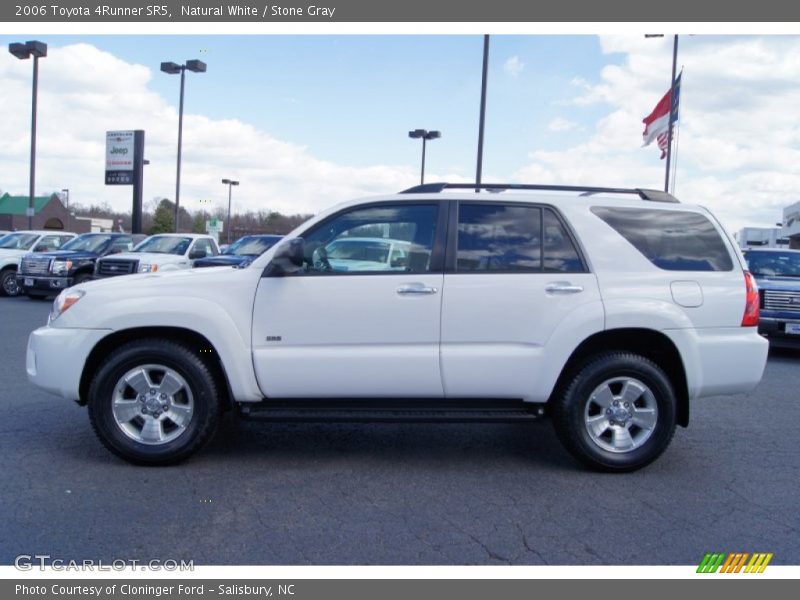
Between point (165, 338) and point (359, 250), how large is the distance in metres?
1.48

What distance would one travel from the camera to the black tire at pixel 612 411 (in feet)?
16.1

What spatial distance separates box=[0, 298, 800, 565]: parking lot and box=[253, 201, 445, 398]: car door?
0.64 metres

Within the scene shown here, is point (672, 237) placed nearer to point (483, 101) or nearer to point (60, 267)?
point (483, 101)

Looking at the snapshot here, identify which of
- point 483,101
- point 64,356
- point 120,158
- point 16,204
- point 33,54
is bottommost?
point 64,356

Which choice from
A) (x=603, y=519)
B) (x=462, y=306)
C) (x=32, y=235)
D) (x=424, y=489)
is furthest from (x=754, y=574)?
(x=32, y=235)

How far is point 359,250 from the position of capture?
16.7 ft

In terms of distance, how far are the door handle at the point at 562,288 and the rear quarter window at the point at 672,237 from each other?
561 mm

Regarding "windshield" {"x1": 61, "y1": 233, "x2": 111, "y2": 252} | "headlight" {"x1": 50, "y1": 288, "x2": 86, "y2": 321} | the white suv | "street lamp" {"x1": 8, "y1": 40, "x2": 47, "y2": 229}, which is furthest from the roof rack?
"street lamp" {"x1": 8, "y1": 40, "x2": 47, "y2": 229}

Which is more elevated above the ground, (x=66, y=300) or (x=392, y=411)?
(x=66, y=300)

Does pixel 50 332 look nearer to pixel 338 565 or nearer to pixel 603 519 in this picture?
pixel 338 565

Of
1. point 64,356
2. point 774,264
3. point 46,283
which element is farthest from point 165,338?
point 46,283

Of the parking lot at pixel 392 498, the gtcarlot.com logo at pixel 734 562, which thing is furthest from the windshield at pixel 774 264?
the gtcarlot.com logo at pixel 734 562

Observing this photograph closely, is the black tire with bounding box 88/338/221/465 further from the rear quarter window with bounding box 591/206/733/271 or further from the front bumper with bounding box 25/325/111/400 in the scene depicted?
the rear quarter window with bounding box 591/206/733/271

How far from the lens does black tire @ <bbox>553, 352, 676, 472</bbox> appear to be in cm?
489
